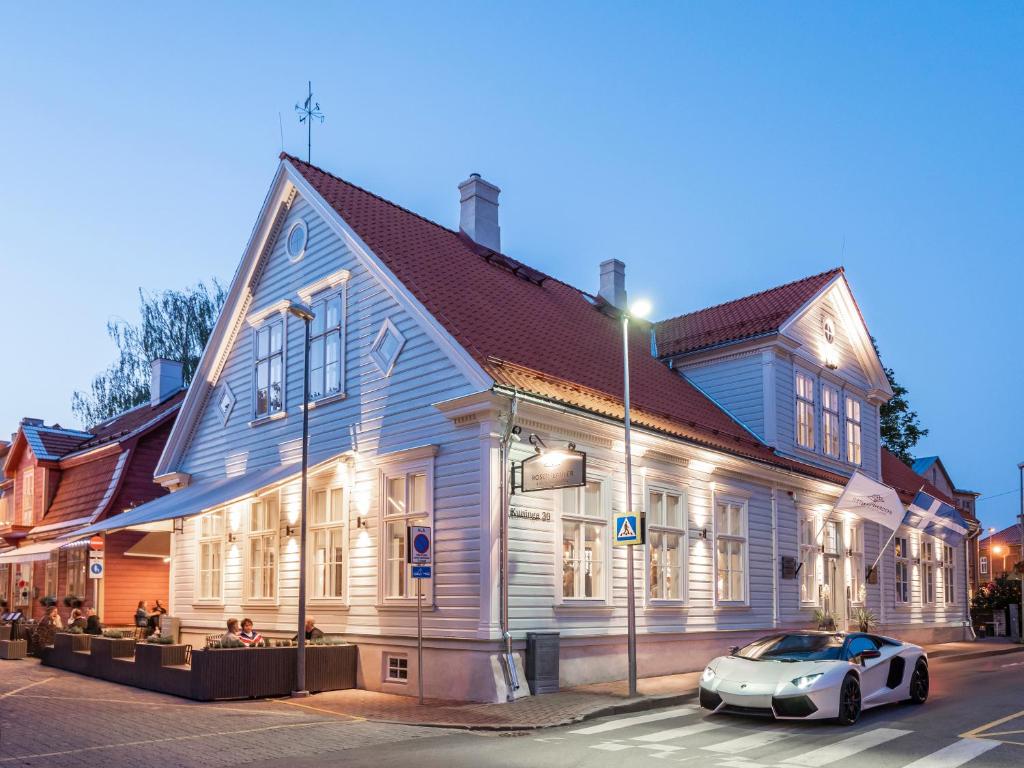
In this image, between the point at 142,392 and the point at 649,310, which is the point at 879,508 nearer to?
the point at 649,310

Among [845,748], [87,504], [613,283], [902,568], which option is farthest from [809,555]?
[87,504]

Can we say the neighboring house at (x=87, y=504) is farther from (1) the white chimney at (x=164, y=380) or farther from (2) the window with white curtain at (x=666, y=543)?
(2) the window with white curtain at (x=666, y=543)

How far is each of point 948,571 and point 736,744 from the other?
88.0ft

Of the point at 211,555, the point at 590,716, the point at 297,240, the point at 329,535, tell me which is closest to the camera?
the point at 590,716

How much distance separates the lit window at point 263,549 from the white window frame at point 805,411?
44.5 feet

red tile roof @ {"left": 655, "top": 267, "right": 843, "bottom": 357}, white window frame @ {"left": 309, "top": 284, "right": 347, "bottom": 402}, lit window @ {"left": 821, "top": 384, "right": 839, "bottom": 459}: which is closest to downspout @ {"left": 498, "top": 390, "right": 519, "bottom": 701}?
white window frame @ {"left": 309, "top": 284, "right": 347, "bottom": 402}

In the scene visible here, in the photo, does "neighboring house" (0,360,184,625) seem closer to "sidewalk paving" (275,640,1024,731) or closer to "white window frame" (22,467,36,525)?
"white window frame" (22,467,36,525)

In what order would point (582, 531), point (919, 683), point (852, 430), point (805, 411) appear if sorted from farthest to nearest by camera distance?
point (852, 430)
point (805, 411)
point (582, 531)
point (919, 683)

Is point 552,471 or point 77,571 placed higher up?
point 552,471

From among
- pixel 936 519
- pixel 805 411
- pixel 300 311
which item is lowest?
pixel 936 519

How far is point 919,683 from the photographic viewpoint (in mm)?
15438

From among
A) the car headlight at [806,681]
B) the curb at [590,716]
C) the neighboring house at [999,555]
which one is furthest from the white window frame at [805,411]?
the neighboring house at [999,555]

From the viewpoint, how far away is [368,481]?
18.7 m

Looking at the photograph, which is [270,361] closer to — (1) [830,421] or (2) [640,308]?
(2) [640,308]
